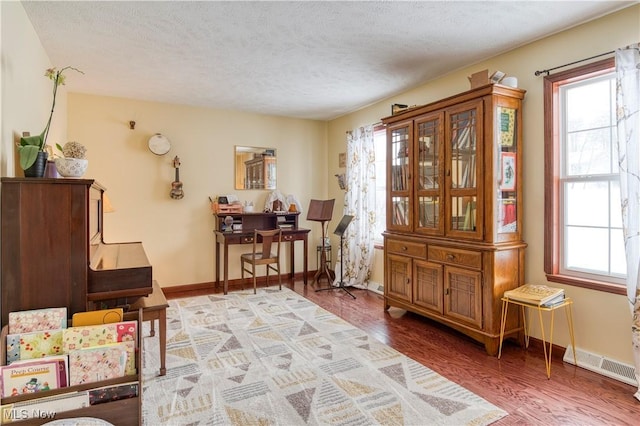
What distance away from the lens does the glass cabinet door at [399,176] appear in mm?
3654

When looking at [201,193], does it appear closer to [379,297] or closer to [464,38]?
[379,297]

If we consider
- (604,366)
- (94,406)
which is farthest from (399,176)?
(94,406)

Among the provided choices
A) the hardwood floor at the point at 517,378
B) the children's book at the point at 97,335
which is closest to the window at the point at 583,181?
the hardwood floor at the point at 517,378

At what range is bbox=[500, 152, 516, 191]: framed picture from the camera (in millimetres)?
2898

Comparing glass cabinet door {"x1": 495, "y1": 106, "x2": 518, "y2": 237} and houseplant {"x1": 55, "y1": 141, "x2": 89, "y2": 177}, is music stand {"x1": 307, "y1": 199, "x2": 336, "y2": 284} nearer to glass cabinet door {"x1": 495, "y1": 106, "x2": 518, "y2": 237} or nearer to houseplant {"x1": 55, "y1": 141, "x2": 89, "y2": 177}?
glass cabinet door {"x1": 495, "y1": 106, "x2": 518, "y2": 237}

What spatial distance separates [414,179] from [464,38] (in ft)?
4.29

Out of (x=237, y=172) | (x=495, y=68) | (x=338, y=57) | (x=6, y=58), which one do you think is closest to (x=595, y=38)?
(x=495, y=68)

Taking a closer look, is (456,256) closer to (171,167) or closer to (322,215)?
(322,215)

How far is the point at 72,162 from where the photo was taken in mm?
2184

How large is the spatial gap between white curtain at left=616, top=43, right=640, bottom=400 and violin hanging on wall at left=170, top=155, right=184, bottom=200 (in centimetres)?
462

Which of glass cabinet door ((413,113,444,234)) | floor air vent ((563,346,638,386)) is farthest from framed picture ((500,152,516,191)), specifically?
floor air vent ((563,346,638,386))

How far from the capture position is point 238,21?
2.55 metres

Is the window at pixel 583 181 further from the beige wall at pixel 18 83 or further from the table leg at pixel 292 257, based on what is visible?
the beige wall at pixel 18 83

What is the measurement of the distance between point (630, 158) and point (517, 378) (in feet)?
5.54
